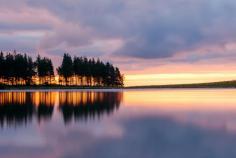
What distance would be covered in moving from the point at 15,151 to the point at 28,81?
156 meters

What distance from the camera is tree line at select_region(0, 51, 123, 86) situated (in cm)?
16738

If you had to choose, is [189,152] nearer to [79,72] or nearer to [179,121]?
[179,121]

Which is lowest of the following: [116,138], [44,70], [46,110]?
[116,138]

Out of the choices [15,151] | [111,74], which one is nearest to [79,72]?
[111,74]

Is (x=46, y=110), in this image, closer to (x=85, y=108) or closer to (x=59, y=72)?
(x=85, y=108)

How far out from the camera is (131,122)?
109ft

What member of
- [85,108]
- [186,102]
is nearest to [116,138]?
[85,108]

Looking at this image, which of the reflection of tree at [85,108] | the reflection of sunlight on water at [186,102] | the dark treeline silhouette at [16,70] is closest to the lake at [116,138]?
the reflection of tree at [85,108]

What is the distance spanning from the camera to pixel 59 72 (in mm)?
177750

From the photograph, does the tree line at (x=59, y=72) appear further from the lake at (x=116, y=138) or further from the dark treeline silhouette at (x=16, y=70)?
the lake at (x=116, y=138)

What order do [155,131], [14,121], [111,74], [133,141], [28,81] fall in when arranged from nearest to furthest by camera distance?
[133,141]
[155,131]
[14,121]
[28,81]
[111,74]

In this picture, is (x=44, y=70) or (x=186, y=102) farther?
(x=44, y=70)

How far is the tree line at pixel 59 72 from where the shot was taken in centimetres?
16738

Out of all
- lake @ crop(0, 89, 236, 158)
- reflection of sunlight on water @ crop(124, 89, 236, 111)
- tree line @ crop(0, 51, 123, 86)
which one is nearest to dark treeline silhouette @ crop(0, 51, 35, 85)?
tree line @ crop(0, 51, 123, 86)
